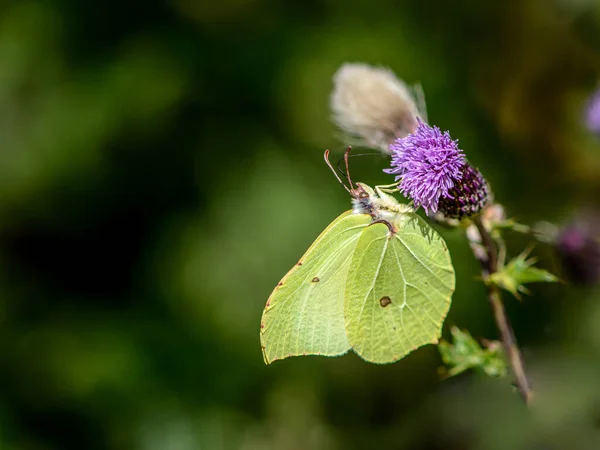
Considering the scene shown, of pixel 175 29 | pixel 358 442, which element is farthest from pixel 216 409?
pixel 175 29

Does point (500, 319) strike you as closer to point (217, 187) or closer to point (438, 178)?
point (438, 178)

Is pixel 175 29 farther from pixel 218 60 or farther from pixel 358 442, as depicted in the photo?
pixel 358 442

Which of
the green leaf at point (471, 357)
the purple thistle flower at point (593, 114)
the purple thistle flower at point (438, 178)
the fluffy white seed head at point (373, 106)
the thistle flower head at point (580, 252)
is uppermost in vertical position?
the fluffy white seed head at point (373, 106)

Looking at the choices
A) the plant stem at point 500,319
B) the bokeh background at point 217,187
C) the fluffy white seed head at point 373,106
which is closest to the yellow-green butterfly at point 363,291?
the plant stem at point 500,319

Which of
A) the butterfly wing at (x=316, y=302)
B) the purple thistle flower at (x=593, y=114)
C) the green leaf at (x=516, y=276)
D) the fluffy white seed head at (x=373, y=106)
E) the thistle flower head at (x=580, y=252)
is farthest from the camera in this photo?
the purple thistle flower at (x=593, y=114)

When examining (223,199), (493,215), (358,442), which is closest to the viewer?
(493,215)

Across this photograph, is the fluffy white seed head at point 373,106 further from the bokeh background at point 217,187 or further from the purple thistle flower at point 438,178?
the bokeh background at point 217,187

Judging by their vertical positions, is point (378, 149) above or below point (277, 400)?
above
